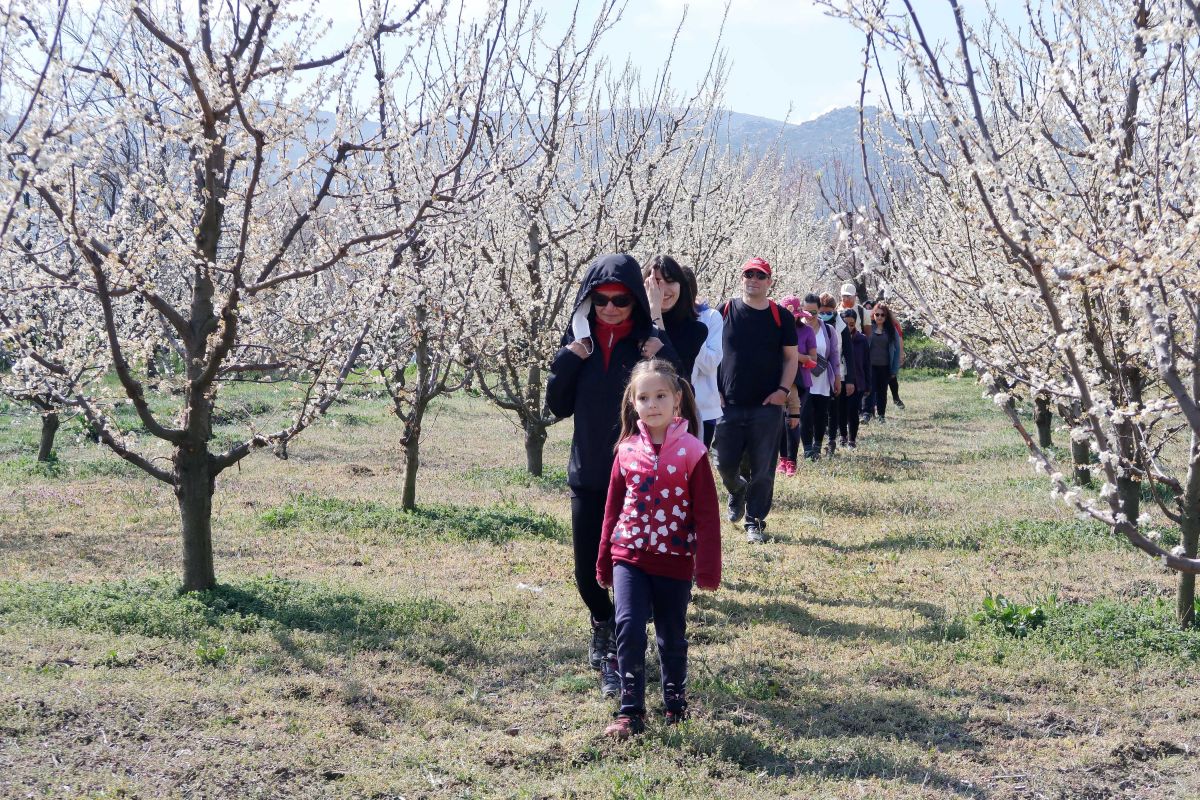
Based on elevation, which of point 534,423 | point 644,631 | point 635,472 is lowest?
point 644,631

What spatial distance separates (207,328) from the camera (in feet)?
18.2

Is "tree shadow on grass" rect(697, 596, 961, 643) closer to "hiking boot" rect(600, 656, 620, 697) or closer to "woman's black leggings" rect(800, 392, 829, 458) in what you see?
"hiking boot" rect(600, 656, 620, 697)

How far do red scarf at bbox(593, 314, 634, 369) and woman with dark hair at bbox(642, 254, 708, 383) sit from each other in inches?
30.2

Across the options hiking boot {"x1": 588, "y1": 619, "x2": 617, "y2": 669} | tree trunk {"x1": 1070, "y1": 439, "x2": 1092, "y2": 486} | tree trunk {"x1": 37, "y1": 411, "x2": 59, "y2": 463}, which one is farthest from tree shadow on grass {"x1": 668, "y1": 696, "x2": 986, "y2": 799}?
tree trunk {"x1": 37, "y1": 411, "x2": 59, "y2": 463}

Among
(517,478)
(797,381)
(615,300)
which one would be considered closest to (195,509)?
(615,300)

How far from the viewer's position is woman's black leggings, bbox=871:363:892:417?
16.3 m

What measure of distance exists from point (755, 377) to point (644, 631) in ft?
11.5

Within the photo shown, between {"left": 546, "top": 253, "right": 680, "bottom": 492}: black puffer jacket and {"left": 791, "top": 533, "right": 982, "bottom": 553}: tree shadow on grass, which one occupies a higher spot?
{"left": 546, "top": 253, "right": 680, "bottom": 492}: black puffer jacket

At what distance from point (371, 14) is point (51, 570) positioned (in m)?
4.14

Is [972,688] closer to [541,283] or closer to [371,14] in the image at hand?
[371,14]

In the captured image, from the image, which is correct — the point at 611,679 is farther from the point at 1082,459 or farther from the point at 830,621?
the point at 1082,459

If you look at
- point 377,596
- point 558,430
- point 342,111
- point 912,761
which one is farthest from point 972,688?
point 558,430

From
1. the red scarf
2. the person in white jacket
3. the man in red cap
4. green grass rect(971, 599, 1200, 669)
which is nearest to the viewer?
the red scarf

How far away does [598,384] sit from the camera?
4660 millimetres
